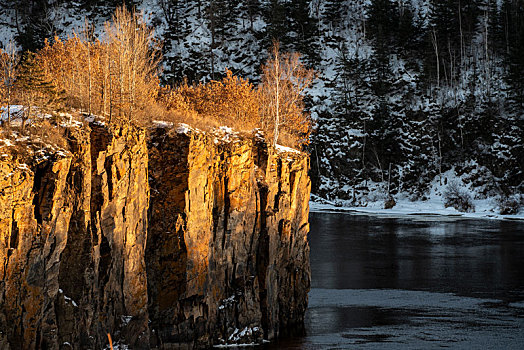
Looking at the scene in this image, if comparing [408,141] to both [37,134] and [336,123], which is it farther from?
[37,134]

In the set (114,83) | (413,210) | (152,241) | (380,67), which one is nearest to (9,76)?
(114,83)

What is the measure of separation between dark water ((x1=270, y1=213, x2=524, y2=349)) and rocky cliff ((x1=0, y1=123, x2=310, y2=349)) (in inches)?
129

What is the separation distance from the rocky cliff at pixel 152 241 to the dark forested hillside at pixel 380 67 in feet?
174

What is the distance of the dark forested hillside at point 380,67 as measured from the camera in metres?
80.4

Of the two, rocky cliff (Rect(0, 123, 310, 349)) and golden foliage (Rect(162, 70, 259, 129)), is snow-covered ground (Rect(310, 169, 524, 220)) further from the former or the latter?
rocky cliff (Rect(0, 123, 310, 349))

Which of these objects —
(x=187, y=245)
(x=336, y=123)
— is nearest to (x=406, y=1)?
(x=336, y=123)

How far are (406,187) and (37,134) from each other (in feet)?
222

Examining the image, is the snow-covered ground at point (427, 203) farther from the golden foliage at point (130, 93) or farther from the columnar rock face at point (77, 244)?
the columnar rock face at point (77, 244)

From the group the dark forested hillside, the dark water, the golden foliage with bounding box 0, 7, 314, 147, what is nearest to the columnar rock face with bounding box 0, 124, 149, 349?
the golden foliage with bounding box 0, 7, 314, 147

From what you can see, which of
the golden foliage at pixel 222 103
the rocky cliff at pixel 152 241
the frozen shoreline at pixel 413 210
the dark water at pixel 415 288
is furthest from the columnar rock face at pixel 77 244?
the frozen shoreline at pixel 413 210

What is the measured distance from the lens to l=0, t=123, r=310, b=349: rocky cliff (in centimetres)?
1477

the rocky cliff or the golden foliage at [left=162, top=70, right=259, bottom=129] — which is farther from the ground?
the golden foliage at [left=162, top=70, right=259, bottom=129]

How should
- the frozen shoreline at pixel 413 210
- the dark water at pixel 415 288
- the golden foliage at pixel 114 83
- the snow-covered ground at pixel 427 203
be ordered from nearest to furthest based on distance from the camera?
the golden foliage at pixel 114 83
the dark water at pixel 415 288
the frozen shoreline at pixel 413 210
the snow-covered ground at pixel 427 203

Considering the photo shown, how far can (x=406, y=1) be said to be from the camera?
370ft
